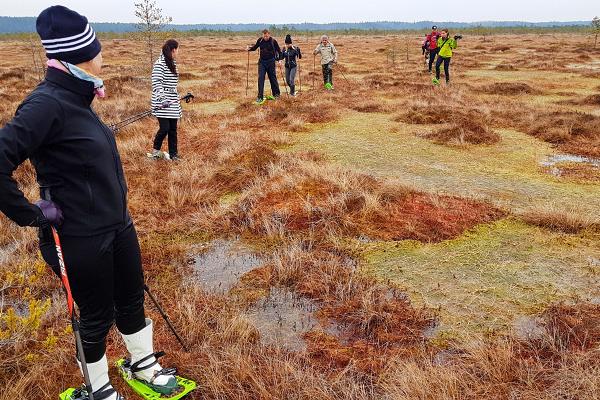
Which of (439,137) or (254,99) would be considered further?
(254,99)

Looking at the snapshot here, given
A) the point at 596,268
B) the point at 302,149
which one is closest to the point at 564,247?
the point at 596,268

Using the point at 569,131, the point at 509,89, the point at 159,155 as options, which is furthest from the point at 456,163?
the point at 509,89

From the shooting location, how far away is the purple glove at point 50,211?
215 cm

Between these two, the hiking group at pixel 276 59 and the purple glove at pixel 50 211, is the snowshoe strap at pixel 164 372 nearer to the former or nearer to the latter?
the purple glove at pixel 50 211

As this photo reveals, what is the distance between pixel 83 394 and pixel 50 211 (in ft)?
4.06

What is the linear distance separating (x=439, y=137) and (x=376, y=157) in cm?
189

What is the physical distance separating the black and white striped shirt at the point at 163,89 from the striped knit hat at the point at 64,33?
554 centimetres

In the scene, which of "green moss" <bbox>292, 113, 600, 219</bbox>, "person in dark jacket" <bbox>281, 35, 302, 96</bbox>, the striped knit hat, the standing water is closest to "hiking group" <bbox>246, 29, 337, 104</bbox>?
"person in dark jacket" <bbox>281, 35, 302, 96</bbox>

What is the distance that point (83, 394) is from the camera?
8.98 ft

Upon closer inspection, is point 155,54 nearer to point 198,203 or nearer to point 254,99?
point 254,99

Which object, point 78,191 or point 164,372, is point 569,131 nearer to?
point 164,372

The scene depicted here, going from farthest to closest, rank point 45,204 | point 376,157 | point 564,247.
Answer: point 376,157, point 564,247, point 45,204

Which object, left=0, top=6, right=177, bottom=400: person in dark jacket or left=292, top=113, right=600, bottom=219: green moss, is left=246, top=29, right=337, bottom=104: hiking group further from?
left=0, top=6, right=177, bottom=400: person in dark jacket

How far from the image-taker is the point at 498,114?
12.0m
